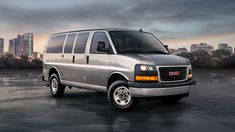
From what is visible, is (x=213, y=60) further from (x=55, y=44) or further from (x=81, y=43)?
(x=81, y=43)

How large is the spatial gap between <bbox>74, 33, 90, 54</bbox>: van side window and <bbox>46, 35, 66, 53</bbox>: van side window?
3.64 feet

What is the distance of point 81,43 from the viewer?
410 inches

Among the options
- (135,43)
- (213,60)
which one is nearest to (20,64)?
(213,60)

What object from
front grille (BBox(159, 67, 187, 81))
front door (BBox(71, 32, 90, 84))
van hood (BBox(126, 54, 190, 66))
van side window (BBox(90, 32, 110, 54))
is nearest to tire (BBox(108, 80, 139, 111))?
van hood (BBox(126, 54, 190, 66))

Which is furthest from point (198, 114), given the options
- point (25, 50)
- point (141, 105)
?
point (25, 50)

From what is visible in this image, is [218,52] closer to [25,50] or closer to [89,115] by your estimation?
[89,115]

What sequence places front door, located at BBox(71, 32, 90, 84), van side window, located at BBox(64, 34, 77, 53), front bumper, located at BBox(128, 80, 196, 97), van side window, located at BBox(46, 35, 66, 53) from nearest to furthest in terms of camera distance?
front bumper, located at BBox(128, 80, 196, 97) < front door, located at BBox(71, 32, 90, 84) < van side window, located at BBox(64, 34, 77, 53) < van side window, located at BBox(46, 35, 66, 53)

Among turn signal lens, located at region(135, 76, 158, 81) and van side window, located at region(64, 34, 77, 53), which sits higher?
van side window, located at region(64, 34, 77, 53)

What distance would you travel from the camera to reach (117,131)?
6402 mm

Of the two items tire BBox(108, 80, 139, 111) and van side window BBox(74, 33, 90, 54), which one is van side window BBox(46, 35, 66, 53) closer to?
van side window BBox(74, 33, 90, 54)

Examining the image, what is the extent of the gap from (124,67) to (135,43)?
111cm

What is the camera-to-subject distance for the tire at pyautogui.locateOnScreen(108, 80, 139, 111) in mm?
8633

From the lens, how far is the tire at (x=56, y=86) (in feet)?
38.2

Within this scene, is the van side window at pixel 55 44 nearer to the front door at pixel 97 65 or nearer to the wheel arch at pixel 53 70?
the wheel arch at pixel 53 70
